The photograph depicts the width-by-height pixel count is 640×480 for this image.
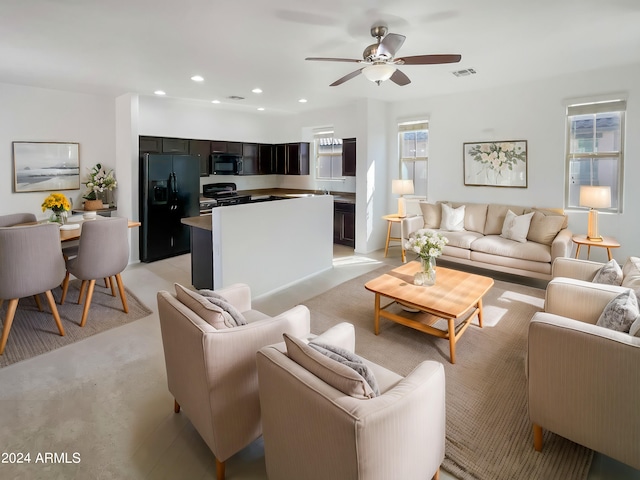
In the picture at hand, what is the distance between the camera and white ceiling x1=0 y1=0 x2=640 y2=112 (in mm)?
2693

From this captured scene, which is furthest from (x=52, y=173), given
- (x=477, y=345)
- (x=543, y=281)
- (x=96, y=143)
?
(x=543, y=281)

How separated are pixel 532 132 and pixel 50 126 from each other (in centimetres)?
685

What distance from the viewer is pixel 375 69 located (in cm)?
303

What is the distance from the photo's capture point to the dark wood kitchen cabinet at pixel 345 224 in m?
6.68

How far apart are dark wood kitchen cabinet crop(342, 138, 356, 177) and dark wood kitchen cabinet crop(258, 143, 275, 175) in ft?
6.68

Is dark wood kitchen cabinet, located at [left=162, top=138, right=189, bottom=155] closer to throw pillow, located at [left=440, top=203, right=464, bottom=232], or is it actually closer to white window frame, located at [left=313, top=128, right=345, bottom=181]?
white window frame, located at [left=313, top=128, right=345, bottom=181]

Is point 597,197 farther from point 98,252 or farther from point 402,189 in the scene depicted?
point 98,252

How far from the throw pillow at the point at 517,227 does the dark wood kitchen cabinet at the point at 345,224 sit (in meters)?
2.55

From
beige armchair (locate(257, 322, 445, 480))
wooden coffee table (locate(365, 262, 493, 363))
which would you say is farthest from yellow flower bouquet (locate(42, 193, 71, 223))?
beige armchair (locate(257, 322, 445, 480))

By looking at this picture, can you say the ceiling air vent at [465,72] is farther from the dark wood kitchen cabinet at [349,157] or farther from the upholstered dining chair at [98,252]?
the upholstered dining chair at [98,252]

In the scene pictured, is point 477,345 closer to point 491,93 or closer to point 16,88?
point 491,93

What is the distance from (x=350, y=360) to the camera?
1.51 metres

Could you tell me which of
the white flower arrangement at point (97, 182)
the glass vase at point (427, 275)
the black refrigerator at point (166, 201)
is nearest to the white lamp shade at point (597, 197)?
the glass vase at point (427, 275)

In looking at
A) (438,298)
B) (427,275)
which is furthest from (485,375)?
(427,275)
